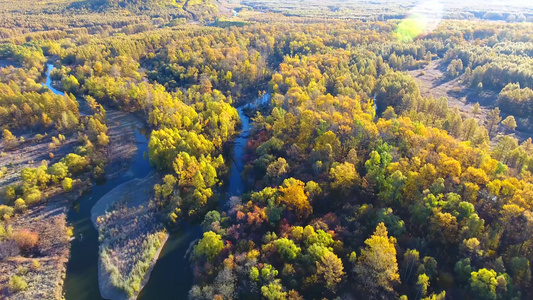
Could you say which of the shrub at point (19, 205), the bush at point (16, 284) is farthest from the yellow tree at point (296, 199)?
the shrub at point (19, 205)

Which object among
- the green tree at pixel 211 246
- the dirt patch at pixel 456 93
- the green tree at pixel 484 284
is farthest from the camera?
the dirt patch at pixel 456 93

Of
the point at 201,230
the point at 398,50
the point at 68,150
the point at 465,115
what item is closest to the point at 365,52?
the point at 398,50

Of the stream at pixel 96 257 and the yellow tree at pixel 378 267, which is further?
the stream at pixel 96 257

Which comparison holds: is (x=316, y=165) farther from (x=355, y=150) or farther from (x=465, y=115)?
(x=465, y=115)

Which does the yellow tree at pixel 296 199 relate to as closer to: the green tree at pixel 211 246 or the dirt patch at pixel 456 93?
the green tree at pixel 211 246

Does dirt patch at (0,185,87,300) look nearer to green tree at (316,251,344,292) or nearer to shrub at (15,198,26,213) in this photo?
shrub at (15,198,26,213)

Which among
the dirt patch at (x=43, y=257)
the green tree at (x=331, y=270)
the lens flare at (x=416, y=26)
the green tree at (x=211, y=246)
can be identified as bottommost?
the dirt patch at (x=43, y=257)
